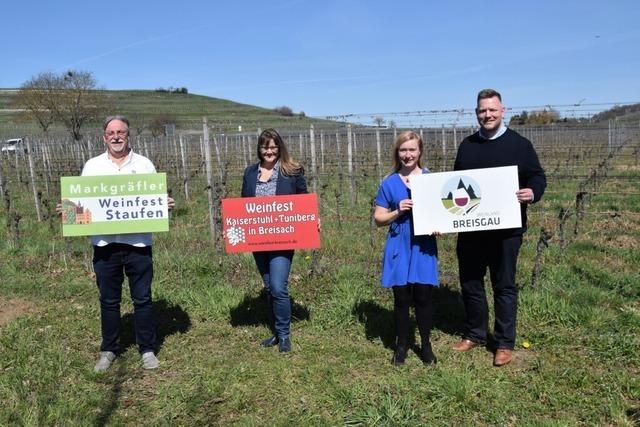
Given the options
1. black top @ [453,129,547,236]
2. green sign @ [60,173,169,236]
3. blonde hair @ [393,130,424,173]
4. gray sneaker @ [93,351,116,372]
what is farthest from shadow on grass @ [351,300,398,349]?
gray sneaker @ [93,351,116,372]

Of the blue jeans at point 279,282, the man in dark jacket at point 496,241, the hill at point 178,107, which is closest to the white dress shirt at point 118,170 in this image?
the blue jeans at point 279,282

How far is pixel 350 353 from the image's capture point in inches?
162

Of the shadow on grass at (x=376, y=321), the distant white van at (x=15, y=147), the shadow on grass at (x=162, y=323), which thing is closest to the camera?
the shadow on grass at (x=376, y=321)

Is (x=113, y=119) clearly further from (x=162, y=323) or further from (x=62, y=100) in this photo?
(x=62, y=100)

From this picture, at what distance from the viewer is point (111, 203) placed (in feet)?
12.6

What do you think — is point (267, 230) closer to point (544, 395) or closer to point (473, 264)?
point (473, 264)

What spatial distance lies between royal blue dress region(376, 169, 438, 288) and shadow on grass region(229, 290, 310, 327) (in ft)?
5.06

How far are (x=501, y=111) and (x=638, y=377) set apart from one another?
211 cm

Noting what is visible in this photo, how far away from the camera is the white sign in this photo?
3.59m

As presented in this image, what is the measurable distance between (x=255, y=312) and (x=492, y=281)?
7.84ft

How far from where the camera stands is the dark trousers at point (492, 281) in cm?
373

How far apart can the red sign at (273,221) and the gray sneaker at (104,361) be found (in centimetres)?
134

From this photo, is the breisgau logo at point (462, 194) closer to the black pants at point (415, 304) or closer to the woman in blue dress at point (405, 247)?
the woman in blue dress at point (405, 247)

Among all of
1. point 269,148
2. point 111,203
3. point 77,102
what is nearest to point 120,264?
point 111,203
